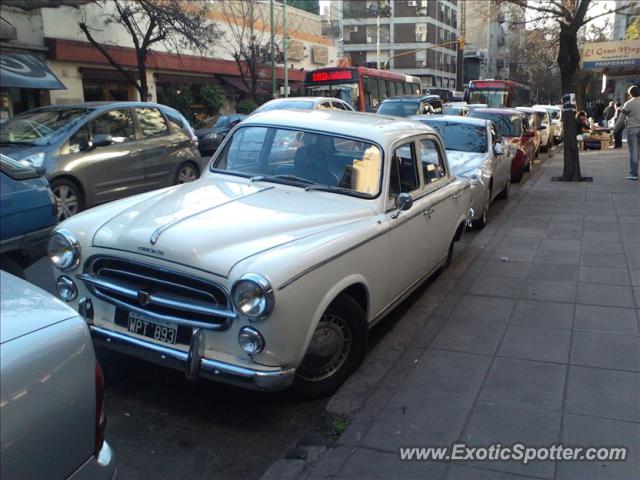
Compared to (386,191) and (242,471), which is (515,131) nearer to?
(386,191)

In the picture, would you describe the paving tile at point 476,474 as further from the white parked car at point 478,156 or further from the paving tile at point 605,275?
the white parked car at point 478,156

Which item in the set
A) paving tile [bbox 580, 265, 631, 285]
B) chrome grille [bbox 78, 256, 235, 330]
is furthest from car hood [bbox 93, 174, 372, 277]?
paving tile [bbox 580, 265, 631, 285]

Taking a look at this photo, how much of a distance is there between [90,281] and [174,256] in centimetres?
67

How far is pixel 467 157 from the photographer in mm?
9555

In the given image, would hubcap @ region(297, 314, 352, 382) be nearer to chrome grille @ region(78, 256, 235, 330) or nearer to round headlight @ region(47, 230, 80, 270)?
chrome grille @ region(78, 256, 235, 330)

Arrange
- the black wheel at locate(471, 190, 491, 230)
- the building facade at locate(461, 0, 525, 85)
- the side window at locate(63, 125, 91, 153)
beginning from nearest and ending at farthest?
the side window at locate(63, 125, 91, 153), the black wheel at locate(471, 190, 491, 230), the building facade at locate(461, 0, 525, 85)

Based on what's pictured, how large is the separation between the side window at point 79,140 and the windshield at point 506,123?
9146 mm

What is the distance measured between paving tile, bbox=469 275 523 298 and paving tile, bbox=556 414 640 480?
92.7 inches

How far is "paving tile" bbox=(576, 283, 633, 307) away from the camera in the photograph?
551 centimetres

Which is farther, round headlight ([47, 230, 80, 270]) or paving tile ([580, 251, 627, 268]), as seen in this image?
paving tile ([580, 251, 627, 268])

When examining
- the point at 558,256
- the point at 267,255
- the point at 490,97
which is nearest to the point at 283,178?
the point at 267,255

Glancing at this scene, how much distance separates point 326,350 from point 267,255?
32.7 inches

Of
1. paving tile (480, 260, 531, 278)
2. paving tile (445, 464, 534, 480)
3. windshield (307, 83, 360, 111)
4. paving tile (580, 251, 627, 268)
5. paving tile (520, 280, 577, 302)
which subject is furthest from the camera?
windshield (307, 83, 360, 111)

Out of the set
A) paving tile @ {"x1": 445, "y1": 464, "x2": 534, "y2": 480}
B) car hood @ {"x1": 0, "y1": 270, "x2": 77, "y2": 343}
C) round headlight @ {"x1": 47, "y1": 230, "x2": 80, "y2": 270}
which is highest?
car hood @ {"x1": 0, "y1": 270, "x2": 77, "y2": 343}
